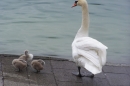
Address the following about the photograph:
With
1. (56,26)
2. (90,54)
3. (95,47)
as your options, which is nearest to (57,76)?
(90,54)

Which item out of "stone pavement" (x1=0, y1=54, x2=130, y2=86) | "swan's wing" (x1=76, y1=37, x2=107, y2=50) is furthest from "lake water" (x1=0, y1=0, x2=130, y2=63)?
"swan's wing" (x1=76, y1=37, x2=107, y2=50)

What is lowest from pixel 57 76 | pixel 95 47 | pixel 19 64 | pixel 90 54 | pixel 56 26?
pixel 56 26

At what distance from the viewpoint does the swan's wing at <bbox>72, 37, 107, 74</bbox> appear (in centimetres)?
578

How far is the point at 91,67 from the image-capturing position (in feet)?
18.7

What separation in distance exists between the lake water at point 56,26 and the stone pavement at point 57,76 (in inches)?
52.8

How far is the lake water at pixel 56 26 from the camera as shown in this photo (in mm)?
8773

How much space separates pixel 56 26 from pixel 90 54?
478 centimetres

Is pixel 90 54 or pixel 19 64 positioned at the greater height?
pixel 90 54

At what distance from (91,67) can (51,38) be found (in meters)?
4.02

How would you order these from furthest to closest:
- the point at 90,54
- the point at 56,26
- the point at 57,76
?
1. the point at 56,26
2. the point at 57,76
3. the point at 90,54

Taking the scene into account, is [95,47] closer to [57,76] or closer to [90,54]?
[90,54]

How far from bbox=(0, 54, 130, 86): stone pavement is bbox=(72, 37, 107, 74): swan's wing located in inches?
16.4

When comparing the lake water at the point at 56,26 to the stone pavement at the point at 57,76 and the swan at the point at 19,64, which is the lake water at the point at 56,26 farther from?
the swan at the point at 19,64

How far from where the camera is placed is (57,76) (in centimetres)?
632
